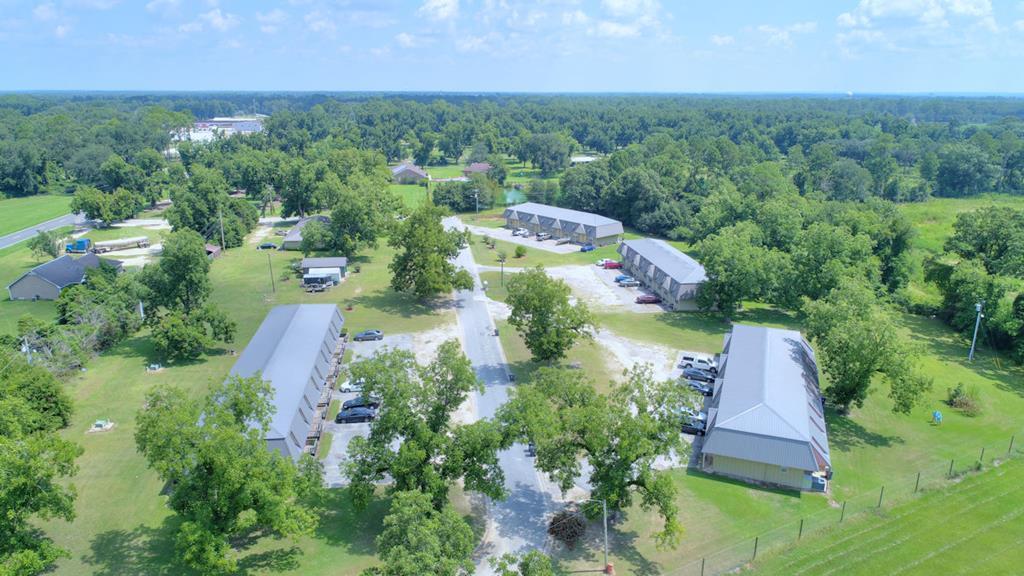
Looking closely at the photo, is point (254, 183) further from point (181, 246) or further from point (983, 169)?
point (983, 169)

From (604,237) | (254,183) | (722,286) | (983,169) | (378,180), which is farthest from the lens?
(983,169)

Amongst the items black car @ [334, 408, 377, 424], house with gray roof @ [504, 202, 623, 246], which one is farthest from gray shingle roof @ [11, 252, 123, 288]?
house with gray roof @ [504, 202, 623, 246]

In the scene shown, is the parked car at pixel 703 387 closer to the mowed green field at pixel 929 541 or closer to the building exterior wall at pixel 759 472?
the building exterior wall at pixel 759 472

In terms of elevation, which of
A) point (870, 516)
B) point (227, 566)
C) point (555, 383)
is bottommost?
point (870, 516)

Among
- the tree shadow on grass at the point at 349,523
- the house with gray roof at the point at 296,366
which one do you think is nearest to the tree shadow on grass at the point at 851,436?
the tree shadow on grass at the point at 349,523

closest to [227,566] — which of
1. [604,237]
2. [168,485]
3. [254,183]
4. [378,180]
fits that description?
[168,485]

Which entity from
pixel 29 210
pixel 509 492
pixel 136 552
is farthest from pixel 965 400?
pixel 29 210

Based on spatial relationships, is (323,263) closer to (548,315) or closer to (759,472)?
(548,315)
